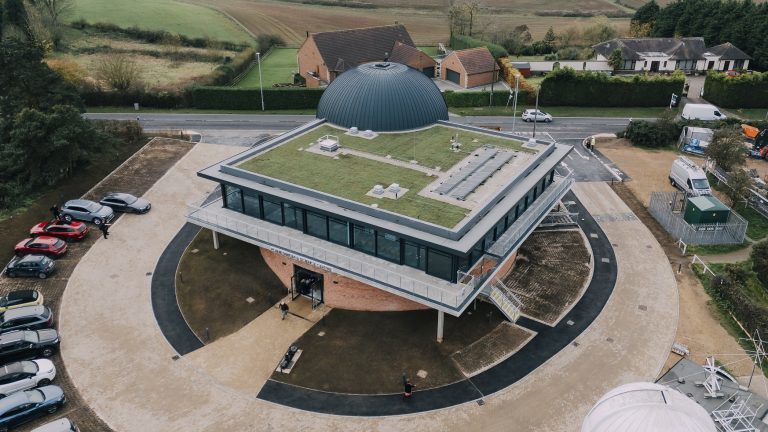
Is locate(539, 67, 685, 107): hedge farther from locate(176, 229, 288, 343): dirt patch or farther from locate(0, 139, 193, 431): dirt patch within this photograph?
locate(176, 229, 288, 343): dirt patch

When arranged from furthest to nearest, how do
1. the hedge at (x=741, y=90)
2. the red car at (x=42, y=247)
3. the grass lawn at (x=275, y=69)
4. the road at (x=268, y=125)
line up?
1. the grass lawn at (x=275, y=69)
2. the hedge at (x=741, y=90)
3. the road at (x=268, y=125)
4. the red car at (x=42, y=247)

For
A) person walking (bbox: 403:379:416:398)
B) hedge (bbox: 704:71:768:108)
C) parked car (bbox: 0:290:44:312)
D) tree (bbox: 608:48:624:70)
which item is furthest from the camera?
tree (bbox: 608:48:624:70)

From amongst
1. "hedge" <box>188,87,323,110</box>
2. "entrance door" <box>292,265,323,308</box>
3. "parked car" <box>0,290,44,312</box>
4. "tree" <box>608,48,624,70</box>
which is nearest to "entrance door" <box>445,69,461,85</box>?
"hedge" <box>188,87,323,110</box>

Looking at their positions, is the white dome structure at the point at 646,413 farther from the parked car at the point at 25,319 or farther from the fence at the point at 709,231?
the parked car at the point at 25,319

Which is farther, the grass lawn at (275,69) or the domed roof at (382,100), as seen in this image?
the grass lawn at (275,69)

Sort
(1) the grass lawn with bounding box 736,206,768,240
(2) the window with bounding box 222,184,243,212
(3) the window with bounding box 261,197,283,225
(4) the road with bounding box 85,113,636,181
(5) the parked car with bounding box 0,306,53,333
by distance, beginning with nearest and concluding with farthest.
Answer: (5) the parked car with bounding box 0,306,53,333 < (3) the window with bounding box 261,197,283,225 < (2) the window with bounding box 222,184,243,212 < (1) the grass lawn with bounding box 736,206,768,240 < (4) the road with bounding box 85,113,636,181

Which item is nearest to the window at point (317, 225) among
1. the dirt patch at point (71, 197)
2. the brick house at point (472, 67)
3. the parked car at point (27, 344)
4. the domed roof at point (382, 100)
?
the domed roof at point (382, 100)

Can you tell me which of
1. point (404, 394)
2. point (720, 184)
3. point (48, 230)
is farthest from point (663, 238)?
point (48, 230)
